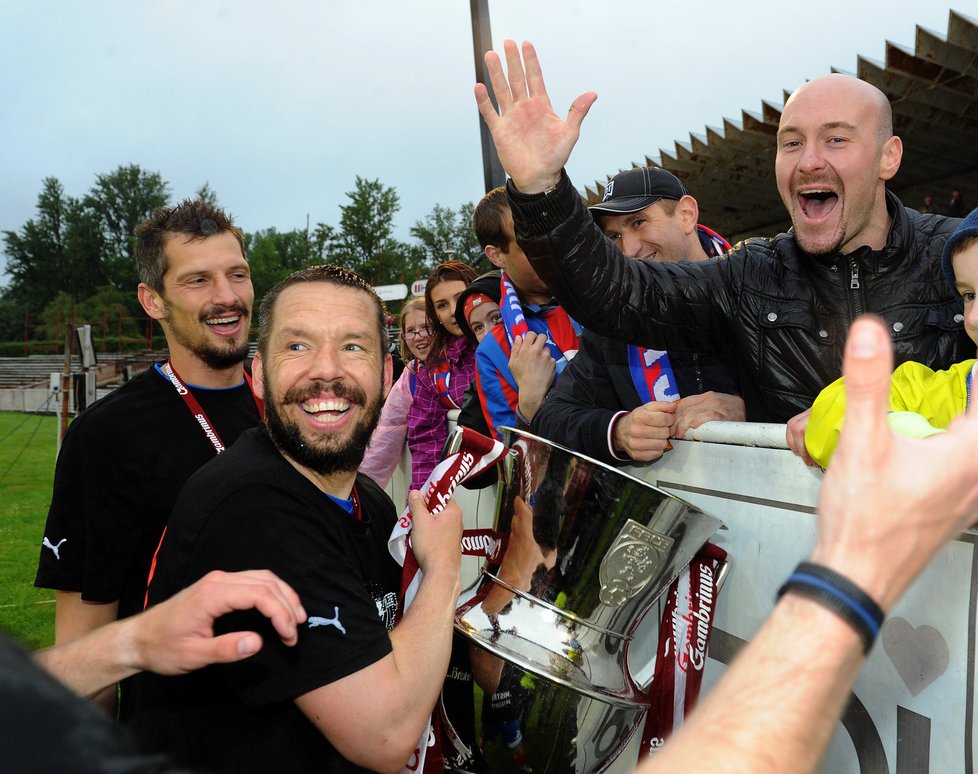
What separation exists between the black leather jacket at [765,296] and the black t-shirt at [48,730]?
1.74 metres

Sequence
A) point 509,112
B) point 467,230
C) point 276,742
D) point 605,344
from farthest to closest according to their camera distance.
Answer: point 467,230
point 605,344
point 509,112
point 276,742

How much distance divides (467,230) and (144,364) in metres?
47.4

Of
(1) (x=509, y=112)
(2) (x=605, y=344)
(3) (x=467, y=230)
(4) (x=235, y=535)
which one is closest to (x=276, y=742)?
(4) (x=235, y=535)

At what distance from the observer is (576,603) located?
182 cm

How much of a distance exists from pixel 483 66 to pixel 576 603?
663 cm

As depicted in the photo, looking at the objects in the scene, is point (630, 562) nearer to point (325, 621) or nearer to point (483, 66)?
point (325, 621)

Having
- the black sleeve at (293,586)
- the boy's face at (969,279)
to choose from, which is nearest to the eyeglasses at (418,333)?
the black sleeve at (293,586)

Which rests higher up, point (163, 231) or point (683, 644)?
point (163, 231)

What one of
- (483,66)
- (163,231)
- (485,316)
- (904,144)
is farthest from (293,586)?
(904,144)

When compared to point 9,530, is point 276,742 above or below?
above

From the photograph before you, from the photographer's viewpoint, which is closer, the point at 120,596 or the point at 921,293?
the point at 921,293

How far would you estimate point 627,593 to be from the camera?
6.00ft

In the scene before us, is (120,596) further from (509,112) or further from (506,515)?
(509,112)

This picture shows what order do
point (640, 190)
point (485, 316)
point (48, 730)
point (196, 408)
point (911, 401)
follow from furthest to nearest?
point (485, 316), point (640, 190), point (196, 408), point (911, 401), point (48, 730)
